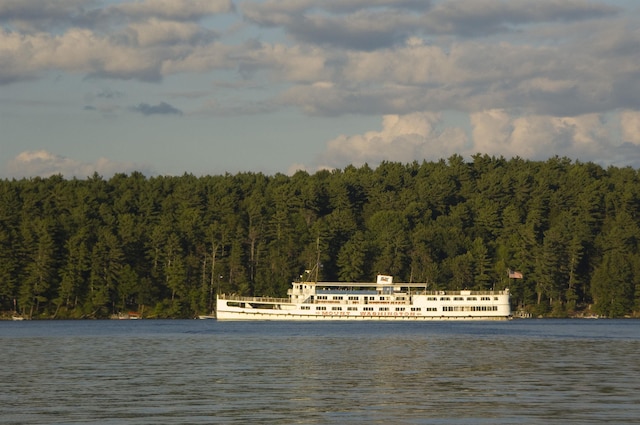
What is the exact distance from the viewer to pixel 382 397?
197 ft

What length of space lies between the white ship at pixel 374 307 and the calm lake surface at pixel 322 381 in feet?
211

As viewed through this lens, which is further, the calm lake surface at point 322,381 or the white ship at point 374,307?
the white ship at point 374,307

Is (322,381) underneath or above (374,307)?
underneath

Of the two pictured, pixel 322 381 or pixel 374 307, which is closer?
pixel 322 381

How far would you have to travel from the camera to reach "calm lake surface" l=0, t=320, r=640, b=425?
53125 mm

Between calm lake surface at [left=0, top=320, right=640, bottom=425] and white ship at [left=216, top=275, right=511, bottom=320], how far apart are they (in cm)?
6427

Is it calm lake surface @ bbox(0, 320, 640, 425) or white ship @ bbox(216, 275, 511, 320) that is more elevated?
white ship @ bbox(216, 275, 511, 320)

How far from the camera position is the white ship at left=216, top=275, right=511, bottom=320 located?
617 ft

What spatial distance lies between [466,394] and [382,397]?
4.47 m

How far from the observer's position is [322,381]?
70.1 m

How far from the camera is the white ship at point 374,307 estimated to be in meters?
188

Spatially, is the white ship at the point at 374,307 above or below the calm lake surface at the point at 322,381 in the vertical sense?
above

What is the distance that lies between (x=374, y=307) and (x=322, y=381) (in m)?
120

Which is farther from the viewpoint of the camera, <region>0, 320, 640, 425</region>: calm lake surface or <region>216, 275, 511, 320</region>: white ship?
<region>216, 275, 511, 320</region>: white ship
